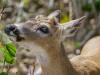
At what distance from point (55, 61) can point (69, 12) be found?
337 cm

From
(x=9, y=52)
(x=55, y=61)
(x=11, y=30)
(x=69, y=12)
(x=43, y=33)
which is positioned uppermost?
(x=11, y=30)

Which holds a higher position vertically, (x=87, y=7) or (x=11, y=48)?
(x=11, y=48)

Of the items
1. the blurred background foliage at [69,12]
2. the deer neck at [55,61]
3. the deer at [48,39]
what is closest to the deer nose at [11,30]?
the deer at [48,39]

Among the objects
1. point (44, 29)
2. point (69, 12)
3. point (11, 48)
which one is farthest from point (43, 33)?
point (69, 12)

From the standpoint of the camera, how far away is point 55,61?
5000 millimetres

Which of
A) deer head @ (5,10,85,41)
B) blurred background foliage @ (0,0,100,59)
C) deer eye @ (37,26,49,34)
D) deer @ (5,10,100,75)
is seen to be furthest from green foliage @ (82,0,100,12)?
deer eye @ (37,26,49,34)

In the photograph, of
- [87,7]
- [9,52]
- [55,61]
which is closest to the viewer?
[9,52]

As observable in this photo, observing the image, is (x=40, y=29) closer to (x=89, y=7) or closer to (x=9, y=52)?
(x=9, y=52)

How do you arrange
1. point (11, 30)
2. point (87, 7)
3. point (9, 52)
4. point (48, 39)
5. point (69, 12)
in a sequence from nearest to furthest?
point (11, 30)
point (9, 52)
point (48, 39)
point (69, 12)
point (87, 7)

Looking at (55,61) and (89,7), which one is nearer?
(55,61)

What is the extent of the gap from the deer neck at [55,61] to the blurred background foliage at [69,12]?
2.38 metres

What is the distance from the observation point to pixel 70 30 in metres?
5.03

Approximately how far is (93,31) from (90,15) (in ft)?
1.68

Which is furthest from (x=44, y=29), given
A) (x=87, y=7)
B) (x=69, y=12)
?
A: (x=87, y=7)
